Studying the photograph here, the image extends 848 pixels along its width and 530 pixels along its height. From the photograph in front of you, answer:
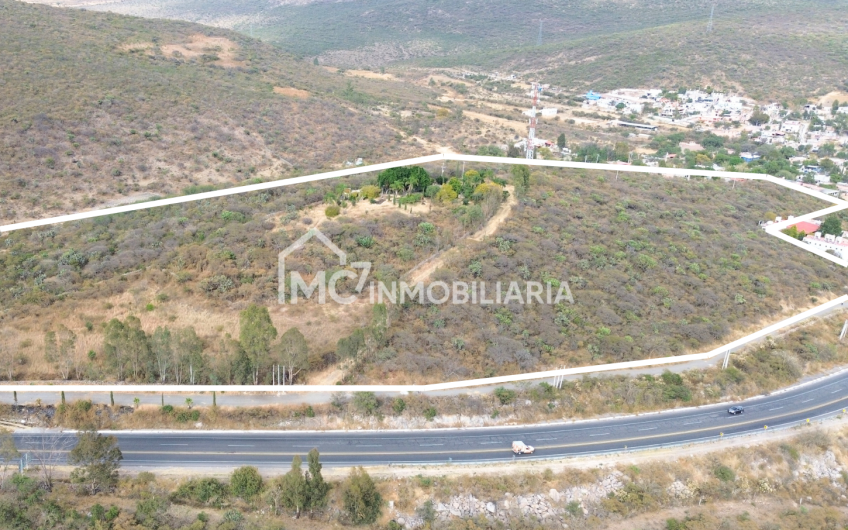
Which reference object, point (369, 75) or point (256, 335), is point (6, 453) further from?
point (369, 75)

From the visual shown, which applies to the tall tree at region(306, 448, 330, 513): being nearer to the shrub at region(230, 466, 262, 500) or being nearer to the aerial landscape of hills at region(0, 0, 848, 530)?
the aerial landscape of hills at region(0, 0, 848, 530)

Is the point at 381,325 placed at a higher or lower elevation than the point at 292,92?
lower

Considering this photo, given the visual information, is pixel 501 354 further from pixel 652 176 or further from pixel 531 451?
pixel 652 176

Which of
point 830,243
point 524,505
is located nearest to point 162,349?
point 524,505

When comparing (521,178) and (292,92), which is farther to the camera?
(292,92)

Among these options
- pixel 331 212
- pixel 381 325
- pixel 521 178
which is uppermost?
pixel 521 178

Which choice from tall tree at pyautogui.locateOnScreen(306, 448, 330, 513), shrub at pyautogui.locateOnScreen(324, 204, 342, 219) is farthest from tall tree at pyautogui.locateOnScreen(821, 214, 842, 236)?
tall tree at pyautogui.locateOnScreen(306, 448, 330, 513)

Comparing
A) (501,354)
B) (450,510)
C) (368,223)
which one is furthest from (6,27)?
(450,510)
